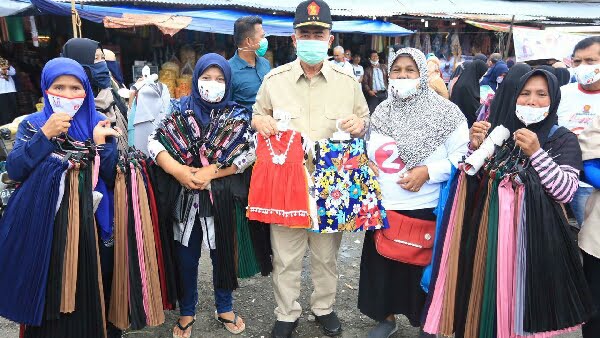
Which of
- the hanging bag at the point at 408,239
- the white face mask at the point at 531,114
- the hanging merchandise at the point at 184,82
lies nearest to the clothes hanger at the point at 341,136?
the hanging bag at the point at 408,239

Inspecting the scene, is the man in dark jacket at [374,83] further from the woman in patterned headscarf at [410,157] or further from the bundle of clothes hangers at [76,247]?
the bundle of clothes hangers at [76,247]

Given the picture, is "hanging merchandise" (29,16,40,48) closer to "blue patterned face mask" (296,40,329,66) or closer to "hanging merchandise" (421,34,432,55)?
"blue patterned face mask" (296,40,329,66)

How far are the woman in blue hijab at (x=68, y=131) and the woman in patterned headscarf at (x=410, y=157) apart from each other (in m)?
1.53

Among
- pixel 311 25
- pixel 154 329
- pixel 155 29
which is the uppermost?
pixel 155 29

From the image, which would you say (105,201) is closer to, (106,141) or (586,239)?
(106,141)

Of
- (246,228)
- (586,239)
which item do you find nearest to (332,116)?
(246,228)

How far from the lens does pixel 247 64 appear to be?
400 centimetres

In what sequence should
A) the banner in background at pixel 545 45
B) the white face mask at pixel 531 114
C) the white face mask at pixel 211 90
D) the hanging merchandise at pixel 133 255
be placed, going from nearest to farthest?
the white face mask at pixel 531 114, the hanging merchandise at pixel 133 255, the white face mask at pixel 211 90, the banner in background at pixel 545 45

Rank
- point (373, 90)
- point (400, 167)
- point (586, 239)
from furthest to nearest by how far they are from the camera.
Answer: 1. point (373, 90)
2. point (400, 167)
3. point (586, 239)

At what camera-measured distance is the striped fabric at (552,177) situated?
7.11ft

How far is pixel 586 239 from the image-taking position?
7.98ft

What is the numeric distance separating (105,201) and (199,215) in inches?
22.5

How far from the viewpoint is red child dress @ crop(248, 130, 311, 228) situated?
2705mm

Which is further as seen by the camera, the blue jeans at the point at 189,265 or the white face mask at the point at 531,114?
the blue jeans at the point at 189,265
